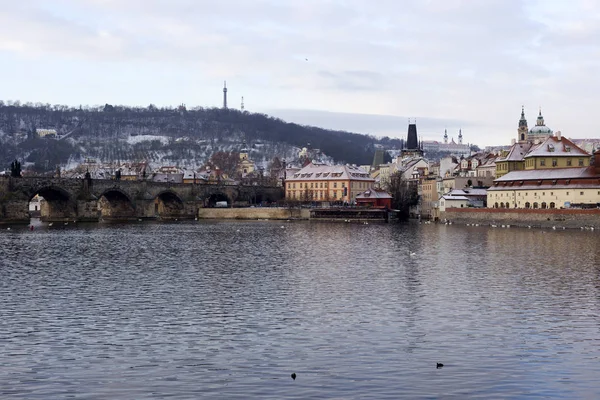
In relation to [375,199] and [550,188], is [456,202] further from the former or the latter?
[550,188]

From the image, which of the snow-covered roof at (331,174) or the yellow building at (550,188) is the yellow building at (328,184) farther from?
the yellow building at (550,188)

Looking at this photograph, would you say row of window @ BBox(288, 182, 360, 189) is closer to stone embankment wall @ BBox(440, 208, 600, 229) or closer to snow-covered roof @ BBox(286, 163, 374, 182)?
snow-covered roof @ BBox(286, 163, 374, 182)

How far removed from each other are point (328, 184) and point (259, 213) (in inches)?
953

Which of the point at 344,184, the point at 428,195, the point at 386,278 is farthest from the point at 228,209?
the point at 386,278

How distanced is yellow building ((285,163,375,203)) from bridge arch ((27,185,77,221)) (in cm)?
4981

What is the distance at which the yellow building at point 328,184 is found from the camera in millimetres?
152500

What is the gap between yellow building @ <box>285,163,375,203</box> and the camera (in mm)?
152500

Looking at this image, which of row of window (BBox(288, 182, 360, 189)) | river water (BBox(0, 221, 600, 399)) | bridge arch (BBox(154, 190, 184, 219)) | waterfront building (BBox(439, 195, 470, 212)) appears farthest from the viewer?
row of window (BBox(288, 182, 360, 189))

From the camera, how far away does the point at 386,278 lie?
39.2m

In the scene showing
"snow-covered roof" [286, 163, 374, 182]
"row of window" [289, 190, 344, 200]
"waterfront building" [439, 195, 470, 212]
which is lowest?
"waterfront building" [439, 195, 470, 212]

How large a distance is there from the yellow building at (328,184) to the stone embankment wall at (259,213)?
19.3 m

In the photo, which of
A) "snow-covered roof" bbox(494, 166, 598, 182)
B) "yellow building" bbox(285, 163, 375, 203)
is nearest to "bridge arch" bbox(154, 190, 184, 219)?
"yellow building" bbox(285, 163, 375, 203)

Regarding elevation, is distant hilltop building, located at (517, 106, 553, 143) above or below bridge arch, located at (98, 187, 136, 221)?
above

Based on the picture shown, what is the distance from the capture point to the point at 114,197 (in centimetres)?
13062
